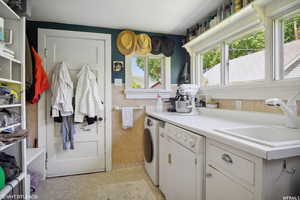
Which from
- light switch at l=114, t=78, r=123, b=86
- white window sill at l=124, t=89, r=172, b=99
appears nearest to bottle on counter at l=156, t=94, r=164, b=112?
white window sill at l=124, t=89, r=172, b=99

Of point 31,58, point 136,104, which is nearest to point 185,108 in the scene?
point 136,104

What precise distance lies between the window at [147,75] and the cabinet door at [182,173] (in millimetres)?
1247

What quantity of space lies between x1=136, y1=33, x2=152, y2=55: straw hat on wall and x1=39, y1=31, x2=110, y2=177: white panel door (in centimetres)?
50

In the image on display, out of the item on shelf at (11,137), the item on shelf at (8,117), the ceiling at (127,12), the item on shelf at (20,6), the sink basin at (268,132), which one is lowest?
the item on shelf at (11,137)

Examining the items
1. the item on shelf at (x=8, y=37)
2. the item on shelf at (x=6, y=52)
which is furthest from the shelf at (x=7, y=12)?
the item on shelf at (x=6, y=52)

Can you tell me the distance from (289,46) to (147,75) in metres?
1.83

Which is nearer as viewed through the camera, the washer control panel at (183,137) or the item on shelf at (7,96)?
the washer control panel at (183,137)

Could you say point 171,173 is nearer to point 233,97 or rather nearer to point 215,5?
point 233,97

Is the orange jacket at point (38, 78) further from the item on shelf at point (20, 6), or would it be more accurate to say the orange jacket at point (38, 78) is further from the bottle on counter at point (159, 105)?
the bottle on counter at point (159, 105)

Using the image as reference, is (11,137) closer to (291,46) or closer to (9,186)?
(9,186)

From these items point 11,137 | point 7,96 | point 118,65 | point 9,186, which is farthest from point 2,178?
point 118,65

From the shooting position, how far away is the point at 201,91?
250cm

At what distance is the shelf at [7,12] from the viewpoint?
1.35m

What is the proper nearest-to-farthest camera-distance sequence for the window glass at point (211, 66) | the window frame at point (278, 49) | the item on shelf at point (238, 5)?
the window frame at point (278, 49) < the item on shelf at point (238, 5) < the window glass at point (211, 66)
